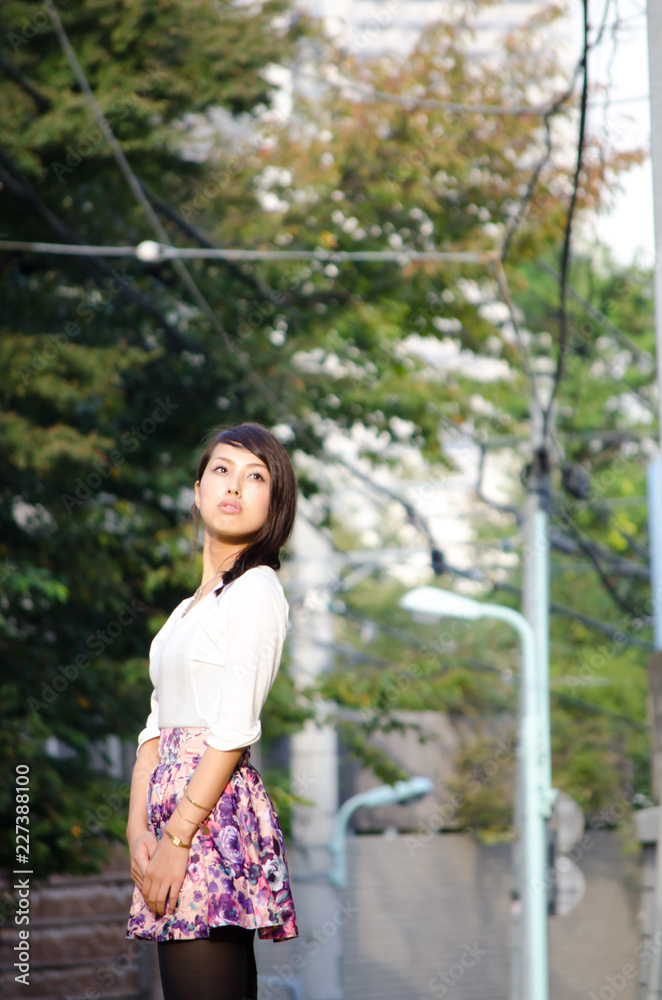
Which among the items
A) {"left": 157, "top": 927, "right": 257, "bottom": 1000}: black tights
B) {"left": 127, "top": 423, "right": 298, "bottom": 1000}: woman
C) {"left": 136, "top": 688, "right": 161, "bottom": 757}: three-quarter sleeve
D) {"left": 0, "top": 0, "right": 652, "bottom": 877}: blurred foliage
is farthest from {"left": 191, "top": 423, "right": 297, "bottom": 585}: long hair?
{"left": 0, "top": 0, "right": 652, "bottom": 877}: blurred foliage

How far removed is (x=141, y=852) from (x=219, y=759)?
24cm

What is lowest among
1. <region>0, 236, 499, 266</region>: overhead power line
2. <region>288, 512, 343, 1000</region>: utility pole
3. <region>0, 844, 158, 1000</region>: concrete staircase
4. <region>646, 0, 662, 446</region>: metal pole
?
<region>0, 844, 158, 1000</region>: concrete staircase

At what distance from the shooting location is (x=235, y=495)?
222 centimetres

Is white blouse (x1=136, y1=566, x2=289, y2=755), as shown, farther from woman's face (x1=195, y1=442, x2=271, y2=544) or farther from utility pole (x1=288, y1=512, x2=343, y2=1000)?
utility pole (x1=288, y1=512, x2=343, y2=1000)

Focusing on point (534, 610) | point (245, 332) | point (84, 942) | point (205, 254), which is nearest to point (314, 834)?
point (534, 610)

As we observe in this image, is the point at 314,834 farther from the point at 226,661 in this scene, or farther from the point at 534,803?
the point at 226,661

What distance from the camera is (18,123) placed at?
633 cm

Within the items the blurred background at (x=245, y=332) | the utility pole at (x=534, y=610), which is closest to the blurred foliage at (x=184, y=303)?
the blurred background at (x=245, y=332)

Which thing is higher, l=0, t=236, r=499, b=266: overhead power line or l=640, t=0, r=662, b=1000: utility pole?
l=0, t=236, r=499, b=266: overhead power line

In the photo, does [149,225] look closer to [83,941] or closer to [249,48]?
[249,48]

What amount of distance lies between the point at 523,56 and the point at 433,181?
55.7 inches

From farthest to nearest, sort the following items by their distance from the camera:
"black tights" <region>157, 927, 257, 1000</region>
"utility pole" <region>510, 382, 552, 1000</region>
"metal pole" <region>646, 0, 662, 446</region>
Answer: "utility pole" <region>510, 382, 552, 1000</region>, "metal pole" <region>646, 0, 662, 446</region>, "black tights" <region>157, 927, 257, 1000</region>

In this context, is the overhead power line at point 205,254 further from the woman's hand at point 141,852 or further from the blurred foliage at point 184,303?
the woman's hand at point 141,852

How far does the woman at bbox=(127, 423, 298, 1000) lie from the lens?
194 cm
